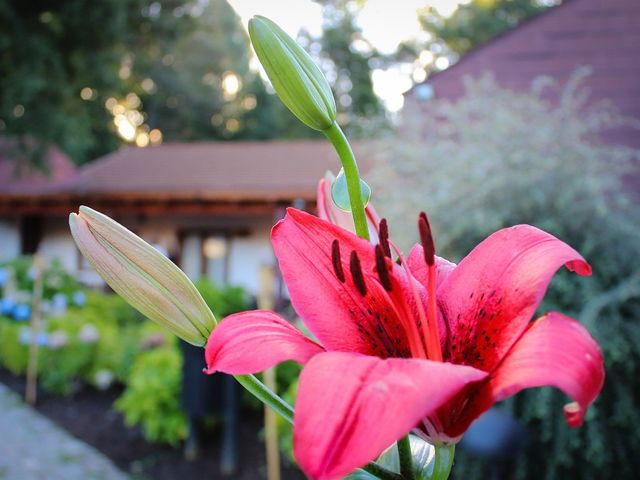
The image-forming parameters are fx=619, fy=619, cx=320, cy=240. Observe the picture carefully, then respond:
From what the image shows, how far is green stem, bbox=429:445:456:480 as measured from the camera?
34cm

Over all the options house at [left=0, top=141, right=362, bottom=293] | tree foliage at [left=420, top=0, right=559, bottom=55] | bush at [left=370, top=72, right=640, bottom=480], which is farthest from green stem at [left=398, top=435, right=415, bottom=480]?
tree foliage at [left=420, top=0, right=559, bottom=55]

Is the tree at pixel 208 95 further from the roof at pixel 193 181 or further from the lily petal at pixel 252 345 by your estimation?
the lily petal at pixel 252 345

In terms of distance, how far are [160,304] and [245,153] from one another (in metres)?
12.7

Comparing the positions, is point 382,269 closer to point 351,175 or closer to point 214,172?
point 351,175

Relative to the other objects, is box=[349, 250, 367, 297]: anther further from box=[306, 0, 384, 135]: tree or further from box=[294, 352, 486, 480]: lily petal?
box=[306, 0, 384, 135]: tree

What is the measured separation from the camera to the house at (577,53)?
20.9 feet

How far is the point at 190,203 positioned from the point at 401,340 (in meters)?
10.8

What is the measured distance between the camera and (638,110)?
624 centimetres

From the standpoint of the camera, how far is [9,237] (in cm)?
1264

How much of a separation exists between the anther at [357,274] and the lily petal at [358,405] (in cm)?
7

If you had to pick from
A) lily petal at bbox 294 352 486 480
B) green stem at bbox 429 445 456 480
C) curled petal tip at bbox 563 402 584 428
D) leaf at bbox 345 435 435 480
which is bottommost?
leaf at bbox 345 435 435 480

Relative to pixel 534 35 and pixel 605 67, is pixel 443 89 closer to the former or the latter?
pixel 534 35

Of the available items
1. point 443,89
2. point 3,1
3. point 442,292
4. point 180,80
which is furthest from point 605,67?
point 180,80

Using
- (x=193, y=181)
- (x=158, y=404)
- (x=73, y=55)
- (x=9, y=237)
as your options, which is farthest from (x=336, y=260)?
(x=9, y=237)
